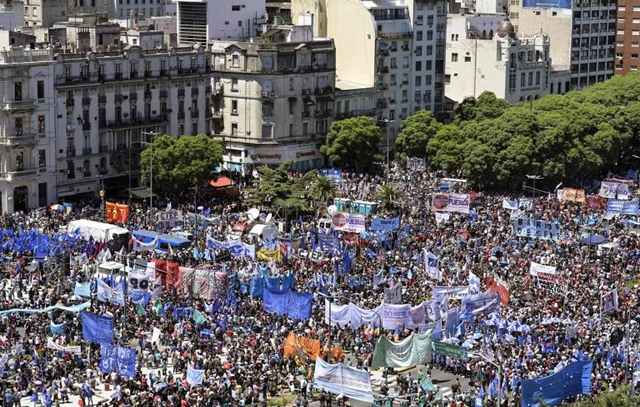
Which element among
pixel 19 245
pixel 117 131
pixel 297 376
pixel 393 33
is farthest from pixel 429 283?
pixel 393 33

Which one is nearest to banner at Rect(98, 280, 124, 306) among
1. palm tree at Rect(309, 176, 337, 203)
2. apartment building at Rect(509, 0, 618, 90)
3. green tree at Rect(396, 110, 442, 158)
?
palm tree at Rect(309, 176, 337, 203)

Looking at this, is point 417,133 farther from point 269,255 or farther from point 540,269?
point 540,269

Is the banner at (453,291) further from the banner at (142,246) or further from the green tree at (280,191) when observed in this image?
the green tree at (280,191)

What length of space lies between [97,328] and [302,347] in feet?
35.3

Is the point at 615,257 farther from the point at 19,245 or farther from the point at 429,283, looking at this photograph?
the point at 19,245

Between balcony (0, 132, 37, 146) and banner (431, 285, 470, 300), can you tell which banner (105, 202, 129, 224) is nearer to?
balcony (0, 132, 37, 146)

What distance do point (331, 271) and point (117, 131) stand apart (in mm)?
36255

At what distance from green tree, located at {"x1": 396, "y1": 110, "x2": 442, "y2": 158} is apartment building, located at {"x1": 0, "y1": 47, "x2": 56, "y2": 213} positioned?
3639 cm

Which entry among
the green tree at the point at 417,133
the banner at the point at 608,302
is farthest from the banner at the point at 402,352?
the green tree at the point at 417,133

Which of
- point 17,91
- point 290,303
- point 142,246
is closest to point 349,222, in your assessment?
point 142,246

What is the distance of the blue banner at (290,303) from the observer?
8338 centimetres

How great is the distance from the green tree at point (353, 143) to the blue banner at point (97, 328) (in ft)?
195

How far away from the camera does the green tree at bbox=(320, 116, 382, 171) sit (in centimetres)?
13506

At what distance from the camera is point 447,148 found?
136 metres
